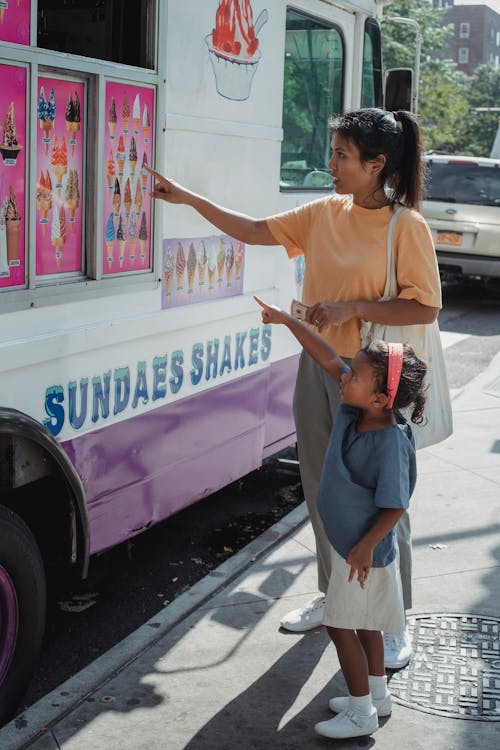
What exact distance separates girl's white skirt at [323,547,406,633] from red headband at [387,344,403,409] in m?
0.60

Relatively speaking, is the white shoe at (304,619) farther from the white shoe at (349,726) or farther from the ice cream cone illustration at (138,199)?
the ice cream cone illustration at (138,199)

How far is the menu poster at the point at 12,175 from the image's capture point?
326 cm

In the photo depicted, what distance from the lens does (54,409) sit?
143 inches

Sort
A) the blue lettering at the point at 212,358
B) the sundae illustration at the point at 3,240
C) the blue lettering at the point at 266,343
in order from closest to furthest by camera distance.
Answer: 1. the sundae illustration at the point at 3,240
2. the blue lettering at the point at 212,358
3. the blue lettering at the point at 266,343

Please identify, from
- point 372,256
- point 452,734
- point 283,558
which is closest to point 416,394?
point 372,256

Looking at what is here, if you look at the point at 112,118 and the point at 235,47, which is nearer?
the point at 112,118

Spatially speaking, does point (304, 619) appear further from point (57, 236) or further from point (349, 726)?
point (57, 236)

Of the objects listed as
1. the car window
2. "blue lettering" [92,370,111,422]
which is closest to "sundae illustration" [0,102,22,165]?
"blue lettering" [92,370,111,422]

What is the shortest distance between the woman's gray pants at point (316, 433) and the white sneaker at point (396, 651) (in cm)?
15

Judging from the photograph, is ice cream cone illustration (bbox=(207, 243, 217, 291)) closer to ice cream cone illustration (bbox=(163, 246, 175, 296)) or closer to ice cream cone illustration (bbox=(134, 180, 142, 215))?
ice cream cone illustration (bbox=(163, 246, 175, 296))

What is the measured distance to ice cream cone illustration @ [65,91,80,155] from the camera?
3.61 m

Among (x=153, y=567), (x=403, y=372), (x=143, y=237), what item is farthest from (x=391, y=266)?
(x=153, y=567)

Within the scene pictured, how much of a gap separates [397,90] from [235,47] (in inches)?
58.9

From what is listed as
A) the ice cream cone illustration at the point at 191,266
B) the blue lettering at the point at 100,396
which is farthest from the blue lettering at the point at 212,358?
the blue lettering at the point at 100,396
